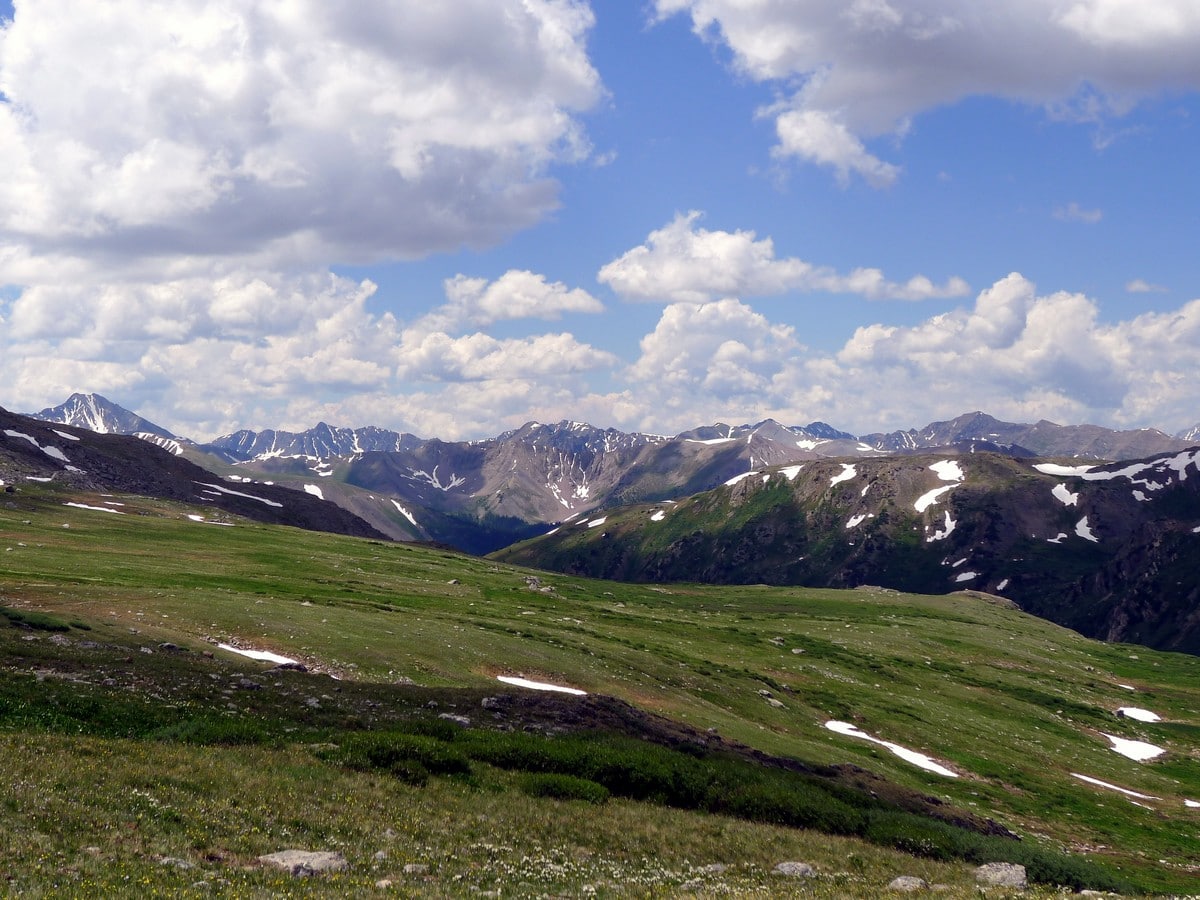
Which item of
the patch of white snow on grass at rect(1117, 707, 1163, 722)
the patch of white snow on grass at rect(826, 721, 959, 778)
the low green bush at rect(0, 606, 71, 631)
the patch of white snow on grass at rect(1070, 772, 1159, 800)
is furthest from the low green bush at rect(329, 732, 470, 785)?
the patch of white snow on grass at rect(1117, 707, 1163, 722)

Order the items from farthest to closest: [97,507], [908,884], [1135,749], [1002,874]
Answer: [97,507] → [1135,749] → [1002,874] → [908,884]

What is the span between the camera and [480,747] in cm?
3262

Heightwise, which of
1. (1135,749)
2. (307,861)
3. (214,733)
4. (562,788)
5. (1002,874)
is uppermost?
(307,861)

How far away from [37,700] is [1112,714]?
117895 mm

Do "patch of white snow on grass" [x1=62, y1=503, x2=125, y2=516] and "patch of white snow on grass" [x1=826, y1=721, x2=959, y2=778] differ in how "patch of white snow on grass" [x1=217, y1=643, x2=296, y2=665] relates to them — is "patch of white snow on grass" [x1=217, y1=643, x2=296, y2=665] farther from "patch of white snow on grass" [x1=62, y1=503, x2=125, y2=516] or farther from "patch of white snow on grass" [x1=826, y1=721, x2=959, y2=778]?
"patch of white snow on grass" [x1=62, y1=503, x2=125, y2=516]

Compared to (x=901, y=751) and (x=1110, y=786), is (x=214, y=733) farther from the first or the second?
(x=1110, y=786)

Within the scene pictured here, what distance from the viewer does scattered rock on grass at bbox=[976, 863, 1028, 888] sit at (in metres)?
28.1

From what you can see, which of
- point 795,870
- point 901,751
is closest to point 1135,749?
point 901,751

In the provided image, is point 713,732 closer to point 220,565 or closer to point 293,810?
point 293,810

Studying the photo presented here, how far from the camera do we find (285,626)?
57531mm

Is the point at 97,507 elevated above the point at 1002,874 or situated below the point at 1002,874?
below

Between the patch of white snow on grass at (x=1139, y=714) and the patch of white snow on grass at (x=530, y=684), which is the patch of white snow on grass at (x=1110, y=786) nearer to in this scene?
the patch of white snow on grass at (x=1139, y=714)

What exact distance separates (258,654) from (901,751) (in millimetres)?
51446

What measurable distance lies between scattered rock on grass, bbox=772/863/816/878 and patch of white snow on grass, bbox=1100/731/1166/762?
247 ft
